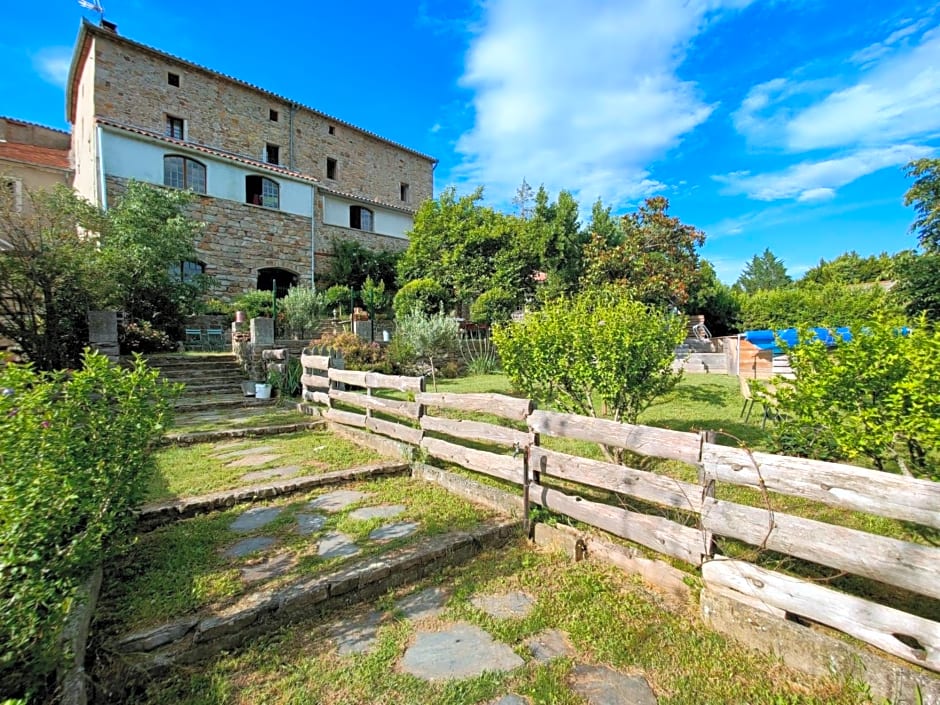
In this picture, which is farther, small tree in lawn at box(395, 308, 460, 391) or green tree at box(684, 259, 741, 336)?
green tree at box(684, 259, 741, 336)

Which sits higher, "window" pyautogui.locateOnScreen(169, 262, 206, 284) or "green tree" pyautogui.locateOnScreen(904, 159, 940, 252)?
"green tree" pyautogui.locateOnScreen(904, 159, 940, 252)

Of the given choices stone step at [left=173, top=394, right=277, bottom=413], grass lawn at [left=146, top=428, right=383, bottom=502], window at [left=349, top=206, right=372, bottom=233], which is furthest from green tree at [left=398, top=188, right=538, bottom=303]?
grass lawn at [left=146, top=428, right=383, bottom=502]

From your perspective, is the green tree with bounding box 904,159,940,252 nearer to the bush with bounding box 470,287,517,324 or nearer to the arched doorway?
the bush with bounding box 470,287,517,324

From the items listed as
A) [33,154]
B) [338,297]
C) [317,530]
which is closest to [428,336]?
[338,297]

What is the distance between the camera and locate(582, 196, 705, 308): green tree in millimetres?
17062

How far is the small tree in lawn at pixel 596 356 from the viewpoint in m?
4.05

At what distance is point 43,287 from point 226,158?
10.2 meters

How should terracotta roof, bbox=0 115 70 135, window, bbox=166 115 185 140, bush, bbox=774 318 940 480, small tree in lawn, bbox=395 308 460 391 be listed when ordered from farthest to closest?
terracotta roof, bbox=0 115 70 135 → window, bbox=166 115 185 140 → small tree in lawn, bbox=395 308 460 391 → bush, bbox=774 318 940 480

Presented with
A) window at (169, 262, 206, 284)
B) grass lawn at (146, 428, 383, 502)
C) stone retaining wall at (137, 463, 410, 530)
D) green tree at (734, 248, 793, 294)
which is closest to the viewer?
stone retaining wall at (137, 463, 410, 530)

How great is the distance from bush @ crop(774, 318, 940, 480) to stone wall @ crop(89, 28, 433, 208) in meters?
21.8

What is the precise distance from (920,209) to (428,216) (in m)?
20.1

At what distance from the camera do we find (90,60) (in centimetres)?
1543

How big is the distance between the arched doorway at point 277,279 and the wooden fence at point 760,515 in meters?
16.3

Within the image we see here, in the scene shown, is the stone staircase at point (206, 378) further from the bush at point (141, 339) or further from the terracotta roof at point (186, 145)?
the terracotta roof at point (186, 145)
